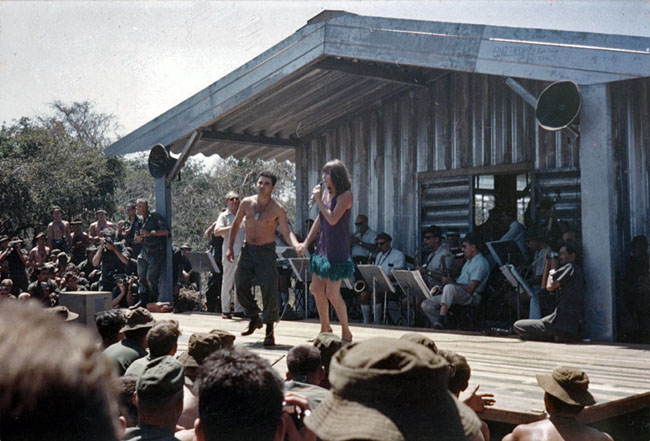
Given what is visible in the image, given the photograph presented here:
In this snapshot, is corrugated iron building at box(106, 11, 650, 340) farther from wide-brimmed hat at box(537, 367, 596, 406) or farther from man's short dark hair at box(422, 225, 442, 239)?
wide-brimmed hat at box(537, 367, 596, 406)

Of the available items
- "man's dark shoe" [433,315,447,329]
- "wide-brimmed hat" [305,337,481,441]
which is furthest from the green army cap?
"man's dark shoe" [433,315,447,329]

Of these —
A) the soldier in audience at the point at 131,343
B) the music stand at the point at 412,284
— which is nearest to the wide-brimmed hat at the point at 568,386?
the soldier in audience at the point at 131,343

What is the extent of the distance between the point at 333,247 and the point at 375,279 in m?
3.31

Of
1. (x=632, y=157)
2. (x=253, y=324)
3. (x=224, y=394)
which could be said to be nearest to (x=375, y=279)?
(x=253, y=324)

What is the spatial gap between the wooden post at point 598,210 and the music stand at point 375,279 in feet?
9.99

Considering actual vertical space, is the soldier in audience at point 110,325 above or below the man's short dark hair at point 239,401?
below

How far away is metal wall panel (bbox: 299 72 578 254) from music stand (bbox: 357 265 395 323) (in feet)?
6.25

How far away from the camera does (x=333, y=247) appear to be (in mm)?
7305

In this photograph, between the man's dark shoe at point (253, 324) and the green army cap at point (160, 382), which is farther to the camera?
the man's dark shoe at point (253, 324)

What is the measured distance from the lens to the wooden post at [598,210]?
7773mm

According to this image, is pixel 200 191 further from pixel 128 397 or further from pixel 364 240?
pixel 128 397

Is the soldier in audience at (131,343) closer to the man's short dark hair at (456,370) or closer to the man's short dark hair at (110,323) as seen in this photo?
the man's short dark hair at (110,323)

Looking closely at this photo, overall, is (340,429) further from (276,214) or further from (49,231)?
(49,231)

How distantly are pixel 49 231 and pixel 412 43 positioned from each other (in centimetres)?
928
